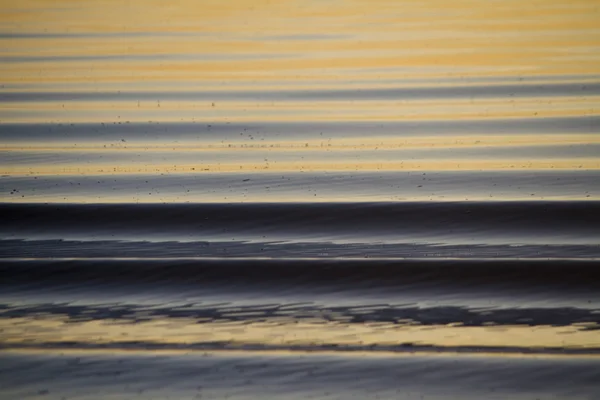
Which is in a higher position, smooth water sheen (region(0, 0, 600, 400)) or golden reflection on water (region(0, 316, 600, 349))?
smooth water sheen (region(0, 0, 600, 400))

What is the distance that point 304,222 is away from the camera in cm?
330

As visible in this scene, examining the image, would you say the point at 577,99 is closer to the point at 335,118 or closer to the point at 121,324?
the point at 335,118

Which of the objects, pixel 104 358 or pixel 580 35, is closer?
pixel 104 358

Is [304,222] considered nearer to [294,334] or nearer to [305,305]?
[305,305]

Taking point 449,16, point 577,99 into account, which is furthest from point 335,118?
point 449,16

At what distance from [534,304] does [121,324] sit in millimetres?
1100

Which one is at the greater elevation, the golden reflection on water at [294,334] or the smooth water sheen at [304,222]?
the smooth water sheen at [304,222]

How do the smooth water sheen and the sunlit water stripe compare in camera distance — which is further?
Answer: the sunlit water stripe

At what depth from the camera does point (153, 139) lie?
4484 mm

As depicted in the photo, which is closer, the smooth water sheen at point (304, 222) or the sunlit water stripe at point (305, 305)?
the smooth water sheen at point (304, 222)

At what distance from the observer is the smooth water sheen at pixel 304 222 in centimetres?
230

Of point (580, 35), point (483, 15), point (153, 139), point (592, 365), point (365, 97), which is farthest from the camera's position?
point (483, 15)

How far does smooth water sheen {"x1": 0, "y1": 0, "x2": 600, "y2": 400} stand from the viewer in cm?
230

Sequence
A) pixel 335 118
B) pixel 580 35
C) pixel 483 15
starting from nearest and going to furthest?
pixel 335 118 < pixel 580 35 < pixel 483 15
